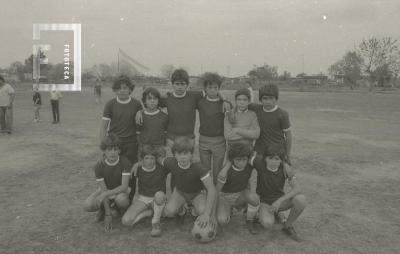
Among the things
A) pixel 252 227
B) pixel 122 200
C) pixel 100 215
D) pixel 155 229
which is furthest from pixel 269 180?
pixel 100 215

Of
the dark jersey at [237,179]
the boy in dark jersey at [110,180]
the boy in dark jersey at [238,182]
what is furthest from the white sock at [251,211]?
the boy in dark jersey at [110,180]

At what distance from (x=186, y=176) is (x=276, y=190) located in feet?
3.77

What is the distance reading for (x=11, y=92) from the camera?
12211 millimetres

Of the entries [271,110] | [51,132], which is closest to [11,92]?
[51,132]

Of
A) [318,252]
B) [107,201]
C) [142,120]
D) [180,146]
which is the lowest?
[318,252]

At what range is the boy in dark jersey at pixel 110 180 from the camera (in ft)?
14.8

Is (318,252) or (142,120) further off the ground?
(142,120)

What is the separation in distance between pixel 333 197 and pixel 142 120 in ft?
11.1

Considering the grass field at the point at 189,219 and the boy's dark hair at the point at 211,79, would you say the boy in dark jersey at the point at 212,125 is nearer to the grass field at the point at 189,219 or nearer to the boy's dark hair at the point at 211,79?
the boy's dark hair at the point at 211,79

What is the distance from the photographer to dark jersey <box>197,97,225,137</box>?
4.88m

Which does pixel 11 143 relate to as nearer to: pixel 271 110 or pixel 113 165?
pixel 113 165

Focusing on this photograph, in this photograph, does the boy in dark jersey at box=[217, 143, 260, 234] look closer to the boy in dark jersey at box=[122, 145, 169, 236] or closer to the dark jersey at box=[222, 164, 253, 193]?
the dark jersey at box=[222, 164, 253, 193]

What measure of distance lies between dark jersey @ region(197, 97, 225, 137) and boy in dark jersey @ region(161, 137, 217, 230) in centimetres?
34

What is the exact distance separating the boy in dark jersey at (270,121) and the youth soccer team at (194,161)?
0.01m
